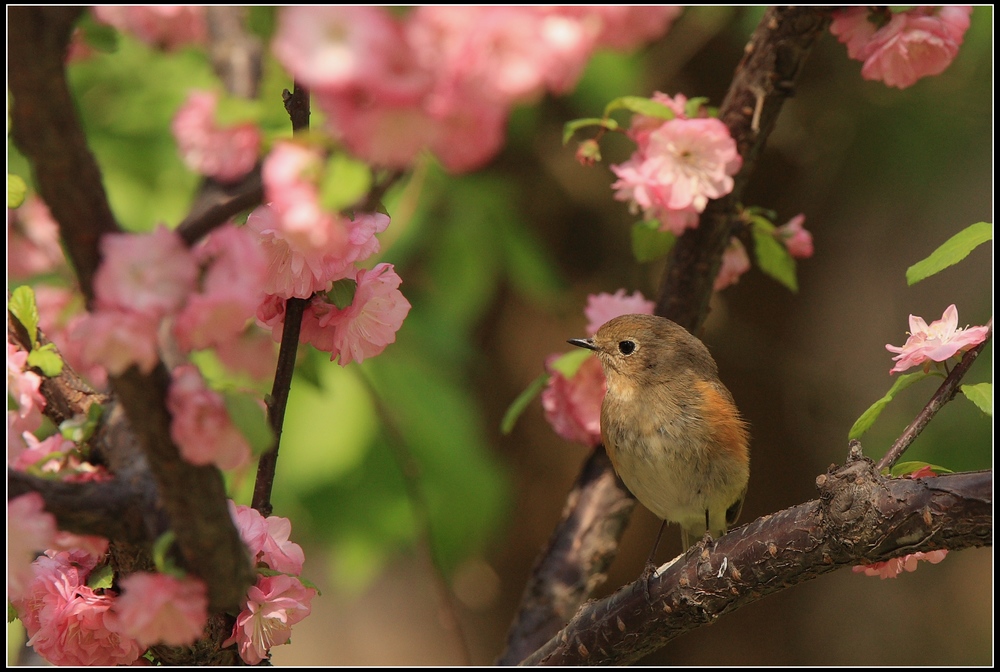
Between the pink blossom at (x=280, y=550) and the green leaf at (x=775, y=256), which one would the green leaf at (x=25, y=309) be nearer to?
the pink blossom at (x=280, y=550)

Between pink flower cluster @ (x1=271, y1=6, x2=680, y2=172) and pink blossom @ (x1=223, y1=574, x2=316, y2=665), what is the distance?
643 millimetres

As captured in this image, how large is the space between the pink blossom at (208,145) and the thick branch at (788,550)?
1521mm

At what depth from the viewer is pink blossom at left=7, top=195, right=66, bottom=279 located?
2746 millimetres

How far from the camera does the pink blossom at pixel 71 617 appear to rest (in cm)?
134

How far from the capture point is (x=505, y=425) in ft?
6.88

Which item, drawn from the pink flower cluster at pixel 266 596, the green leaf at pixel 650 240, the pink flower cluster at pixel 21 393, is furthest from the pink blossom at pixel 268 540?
the green leaf at pixel 650 240

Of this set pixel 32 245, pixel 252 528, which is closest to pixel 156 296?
pixel 252 528

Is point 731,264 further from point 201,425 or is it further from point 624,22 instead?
point 201,425

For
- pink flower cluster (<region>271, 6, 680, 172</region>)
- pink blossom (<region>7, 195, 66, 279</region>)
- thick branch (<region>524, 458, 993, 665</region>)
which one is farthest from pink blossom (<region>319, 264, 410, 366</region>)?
pink blossom (<region>7, 195, 66, 279</region>)

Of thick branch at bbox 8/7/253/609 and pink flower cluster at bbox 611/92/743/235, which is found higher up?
pink flower cluster at bbox 611/92/743/235

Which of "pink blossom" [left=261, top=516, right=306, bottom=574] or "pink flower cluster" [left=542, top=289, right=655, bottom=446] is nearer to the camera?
"pink blossom" [left=261, top=516, right=306, bottom=574]

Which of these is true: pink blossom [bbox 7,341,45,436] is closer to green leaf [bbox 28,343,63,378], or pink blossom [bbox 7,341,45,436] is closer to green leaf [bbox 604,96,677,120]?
green leaf [bbox 28,343,63,378]

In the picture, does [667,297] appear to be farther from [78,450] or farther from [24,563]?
[24,563]

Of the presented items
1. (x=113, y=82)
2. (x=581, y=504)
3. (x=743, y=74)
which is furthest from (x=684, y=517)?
(x=113, y=82)
